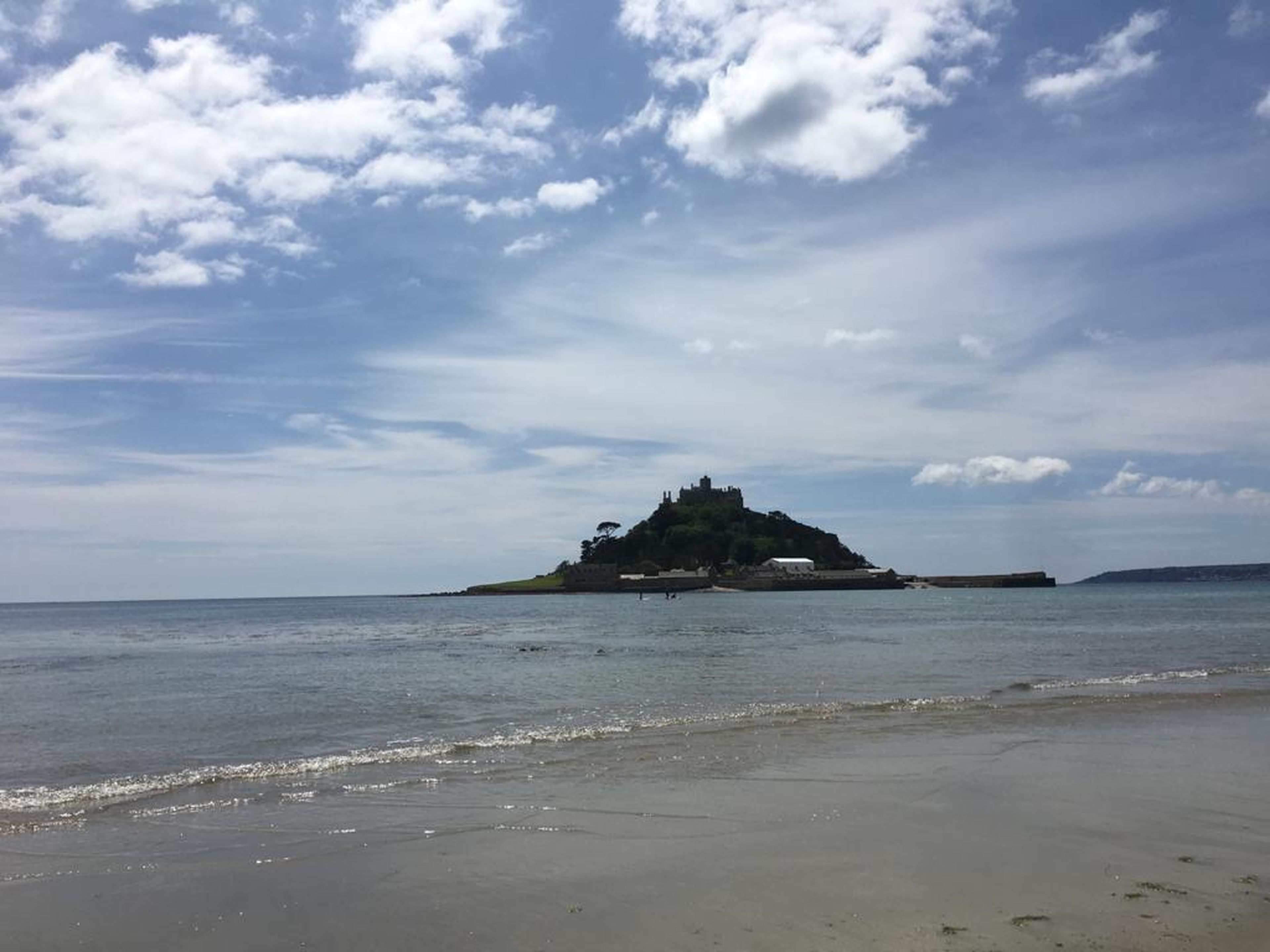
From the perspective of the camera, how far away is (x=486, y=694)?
82.0ft

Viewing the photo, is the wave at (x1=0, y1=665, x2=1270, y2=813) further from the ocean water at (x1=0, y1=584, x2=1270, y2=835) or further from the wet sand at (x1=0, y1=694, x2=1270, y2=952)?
the wet sand at (x1=0, y1=694, x2=1270, y2=952)

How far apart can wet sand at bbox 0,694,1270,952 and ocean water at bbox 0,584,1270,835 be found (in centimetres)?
144

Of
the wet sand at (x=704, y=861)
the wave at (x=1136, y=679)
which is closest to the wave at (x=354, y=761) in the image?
the wet sand at (x=704, y=861)

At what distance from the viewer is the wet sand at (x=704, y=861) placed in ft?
23.2

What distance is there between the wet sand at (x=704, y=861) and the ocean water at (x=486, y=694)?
56.7 inches

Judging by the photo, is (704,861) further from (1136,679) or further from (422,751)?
(1136,679)

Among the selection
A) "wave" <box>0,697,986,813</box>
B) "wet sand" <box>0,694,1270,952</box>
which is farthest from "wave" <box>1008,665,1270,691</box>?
"wet sand" <box>0,694,1270,952</box>

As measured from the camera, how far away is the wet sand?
708 centimetres

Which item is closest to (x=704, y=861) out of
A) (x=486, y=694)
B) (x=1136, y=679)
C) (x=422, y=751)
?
(x=422, y=751)

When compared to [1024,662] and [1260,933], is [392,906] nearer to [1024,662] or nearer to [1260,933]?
[1260,933]

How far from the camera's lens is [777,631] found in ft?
191

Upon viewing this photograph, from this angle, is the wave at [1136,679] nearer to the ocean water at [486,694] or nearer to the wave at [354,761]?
the ocean water at [486,694]

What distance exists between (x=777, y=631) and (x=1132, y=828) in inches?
1938

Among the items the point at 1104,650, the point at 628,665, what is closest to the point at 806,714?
the point at 628,665
